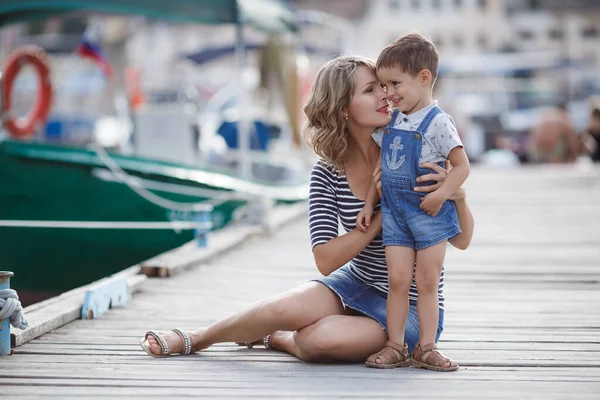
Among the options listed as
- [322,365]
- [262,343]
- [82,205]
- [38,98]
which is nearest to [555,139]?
[38,98]

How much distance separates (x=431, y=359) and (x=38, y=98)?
8.82 metres

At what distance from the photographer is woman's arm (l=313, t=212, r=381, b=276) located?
146 inches

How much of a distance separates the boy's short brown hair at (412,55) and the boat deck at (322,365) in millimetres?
1081

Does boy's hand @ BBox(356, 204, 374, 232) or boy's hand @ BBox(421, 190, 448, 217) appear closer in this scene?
boy's hand @ BBox(421, 190, 448, 217)

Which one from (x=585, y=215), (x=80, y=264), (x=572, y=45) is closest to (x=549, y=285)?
(x=80, y=264)

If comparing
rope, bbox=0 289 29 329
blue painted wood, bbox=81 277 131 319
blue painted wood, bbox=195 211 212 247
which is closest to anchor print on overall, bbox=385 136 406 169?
rope, bbox=0 289 29 329

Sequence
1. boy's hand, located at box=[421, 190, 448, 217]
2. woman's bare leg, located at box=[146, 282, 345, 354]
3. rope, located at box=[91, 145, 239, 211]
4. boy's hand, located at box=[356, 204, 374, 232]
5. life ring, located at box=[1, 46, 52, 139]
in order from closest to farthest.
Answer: boy's hand, located at box=[421, 190, 448, 217] → boy's hand, located at box=[356, 204, 374, 232] → woman's bare leg, located at box=[146, 282, 345, 354] → rope, located at box=[91, 145, 239, 211] → life ring, located at box=[1, 46, 52, 139]

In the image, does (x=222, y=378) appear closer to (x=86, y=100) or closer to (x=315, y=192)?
(x=315, y=192)

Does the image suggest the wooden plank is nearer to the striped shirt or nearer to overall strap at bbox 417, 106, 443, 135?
the striped shirt

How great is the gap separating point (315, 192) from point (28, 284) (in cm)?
567

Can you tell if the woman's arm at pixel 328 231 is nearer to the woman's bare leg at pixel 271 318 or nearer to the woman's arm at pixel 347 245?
the woman's arm at pixel 347 245

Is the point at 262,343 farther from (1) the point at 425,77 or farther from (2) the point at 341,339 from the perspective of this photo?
(1) the point at 425,77

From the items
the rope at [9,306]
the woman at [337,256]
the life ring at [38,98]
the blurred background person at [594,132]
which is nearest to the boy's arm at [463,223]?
the woman at [337,256]

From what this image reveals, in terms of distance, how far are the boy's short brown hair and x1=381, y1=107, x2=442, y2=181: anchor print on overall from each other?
0.56ft
